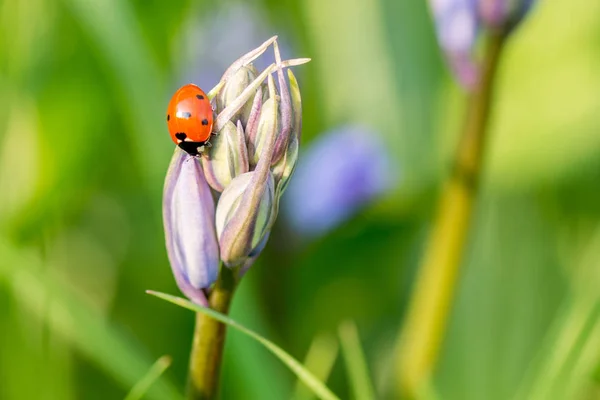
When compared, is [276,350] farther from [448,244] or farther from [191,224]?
[448,244]

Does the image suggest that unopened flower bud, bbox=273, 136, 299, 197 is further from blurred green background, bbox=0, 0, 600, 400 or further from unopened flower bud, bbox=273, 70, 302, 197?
Result: blurred green background, bbox=0, 0, 600, 400

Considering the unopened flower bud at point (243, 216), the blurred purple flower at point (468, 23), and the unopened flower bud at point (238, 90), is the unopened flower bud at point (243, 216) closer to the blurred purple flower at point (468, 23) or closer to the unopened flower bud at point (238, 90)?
the unopened flower bud at point (238, 90)

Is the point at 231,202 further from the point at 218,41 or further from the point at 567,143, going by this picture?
the point at 567,143

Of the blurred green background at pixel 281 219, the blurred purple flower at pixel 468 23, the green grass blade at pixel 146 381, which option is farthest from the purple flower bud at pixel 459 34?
the green grass blade at pixel 146 381

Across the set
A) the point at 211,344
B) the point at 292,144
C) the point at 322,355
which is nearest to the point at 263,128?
the point at 292,144

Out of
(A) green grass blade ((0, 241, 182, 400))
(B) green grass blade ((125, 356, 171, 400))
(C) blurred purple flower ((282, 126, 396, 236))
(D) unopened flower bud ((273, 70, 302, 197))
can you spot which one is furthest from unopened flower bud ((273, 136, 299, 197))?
(C) blurred purple flower ((282, 126, 396, 236))

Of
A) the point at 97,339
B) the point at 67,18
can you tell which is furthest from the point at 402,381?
the point at 67,18
